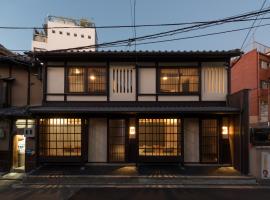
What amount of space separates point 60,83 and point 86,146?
13.1 feet

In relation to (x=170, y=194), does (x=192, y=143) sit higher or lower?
higher

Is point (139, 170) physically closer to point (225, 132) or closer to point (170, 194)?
point (170, 194)

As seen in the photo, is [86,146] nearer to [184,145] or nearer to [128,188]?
[128,188]

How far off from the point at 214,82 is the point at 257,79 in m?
24.3

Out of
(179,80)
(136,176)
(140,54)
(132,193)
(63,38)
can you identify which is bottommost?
(132,193)

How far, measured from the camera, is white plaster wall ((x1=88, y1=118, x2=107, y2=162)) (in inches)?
589

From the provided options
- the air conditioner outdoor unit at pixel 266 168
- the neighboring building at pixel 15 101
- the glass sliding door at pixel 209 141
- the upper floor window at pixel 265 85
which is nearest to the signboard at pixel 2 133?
the neighboring building at pixel 15 101

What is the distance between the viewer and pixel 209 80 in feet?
49.3

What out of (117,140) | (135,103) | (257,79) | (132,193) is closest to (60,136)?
(117,140)

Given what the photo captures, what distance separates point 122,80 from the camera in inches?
592

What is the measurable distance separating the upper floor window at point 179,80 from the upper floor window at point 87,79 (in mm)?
3452

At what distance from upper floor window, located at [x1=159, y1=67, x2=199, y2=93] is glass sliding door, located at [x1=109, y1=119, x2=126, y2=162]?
3175 millimetres

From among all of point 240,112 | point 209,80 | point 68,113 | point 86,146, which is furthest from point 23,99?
point 240,112

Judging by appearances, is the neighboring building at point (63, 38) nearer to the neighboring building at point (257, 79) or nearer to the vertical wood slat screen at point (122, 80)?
the neighboring building at point (257, 79)
